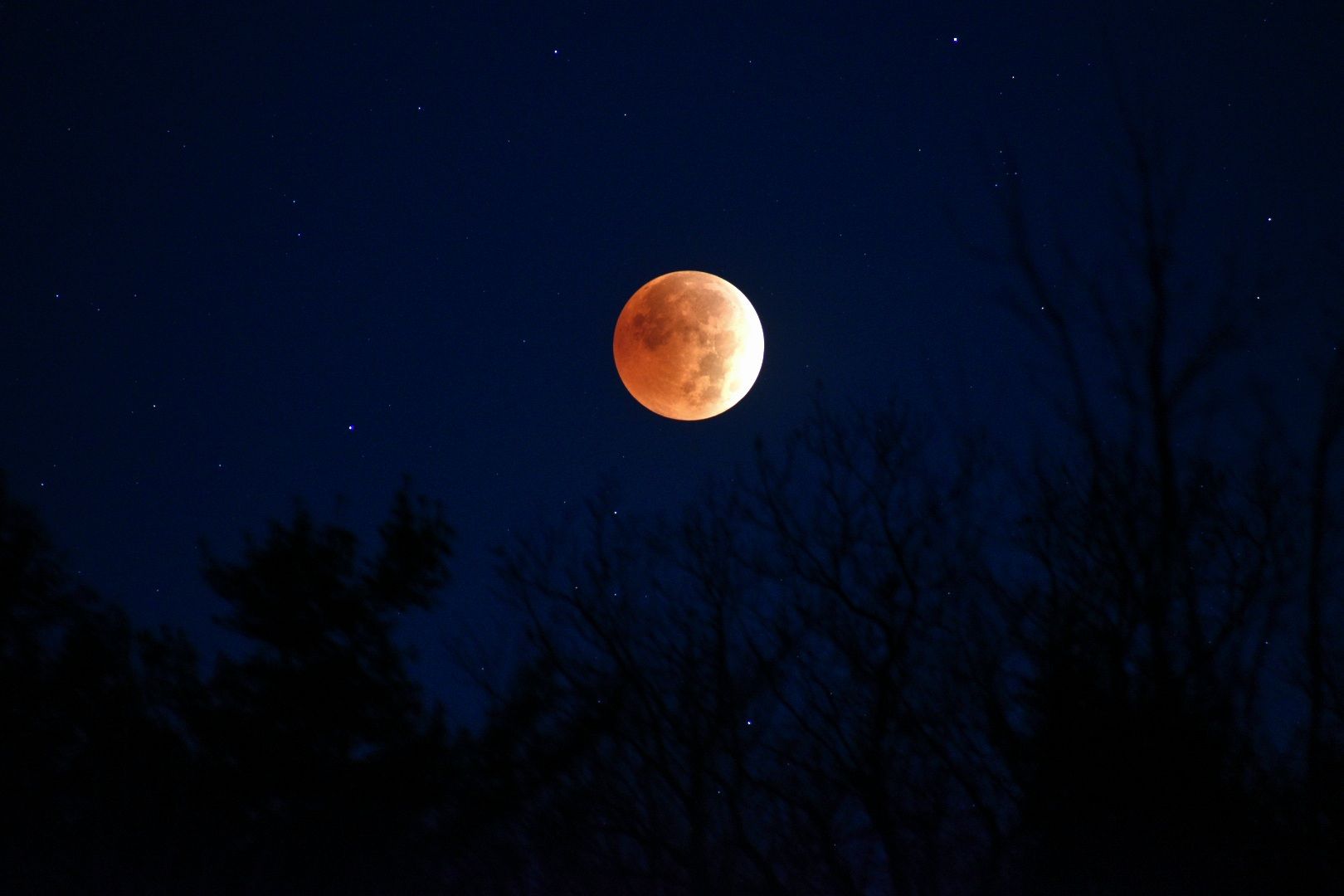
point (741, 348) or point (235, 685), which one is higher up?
point (741, 348)

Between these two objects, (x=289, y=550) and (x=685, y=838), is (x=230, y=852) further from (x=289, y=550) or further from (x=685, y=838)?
(x=685, y=838)

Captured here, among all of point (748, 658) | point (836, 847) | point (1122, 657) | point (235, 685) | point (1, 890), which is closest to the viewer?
point (1122, 657)

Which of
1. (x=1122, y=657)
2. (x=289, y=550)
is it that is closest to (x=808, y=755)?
(x=1122, y=657)

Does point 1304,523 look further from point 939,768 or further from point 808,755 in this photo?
point 808,755

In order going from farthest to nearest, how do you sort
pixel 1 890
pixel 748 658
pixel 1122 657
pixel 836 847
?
pixel 1 890
pixel 748 658
pixel 836 847
pixel 1122 657

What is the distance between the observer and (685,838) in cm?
1291

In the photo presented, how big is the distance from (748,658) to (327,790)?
7.50 meters

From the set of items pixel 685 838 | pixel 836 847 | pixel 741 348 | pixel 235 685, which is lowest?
pixel 836 847

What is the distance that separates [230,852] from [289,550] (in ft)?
15.9

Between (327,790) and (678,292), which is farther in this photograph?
(327,790)

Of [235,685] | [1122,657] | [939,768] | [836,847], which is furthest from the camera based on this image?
[235,685]

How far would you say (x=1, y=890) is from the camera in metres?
15.1

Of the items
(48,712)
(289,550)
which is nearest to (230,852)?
(48,712)

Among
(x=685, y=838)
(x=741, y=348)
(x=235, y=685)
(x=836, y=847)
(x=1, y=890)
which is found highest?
(x=741, y=348)
